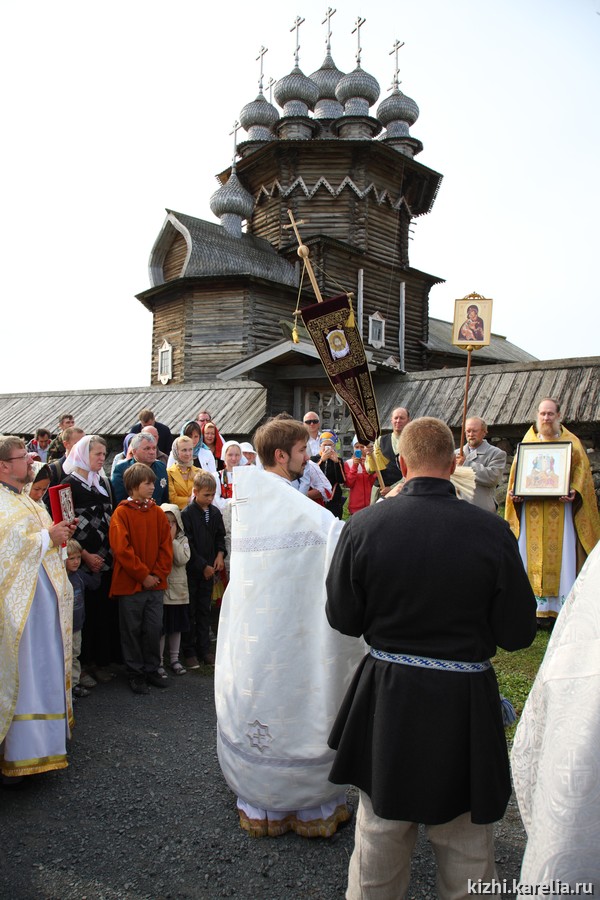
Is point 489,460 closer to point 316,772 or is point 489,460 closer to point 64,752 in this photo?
point 316,772

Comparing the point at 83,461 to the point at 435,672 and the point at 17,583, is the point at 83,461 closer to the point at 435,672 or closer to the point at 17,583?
the point at 17,583

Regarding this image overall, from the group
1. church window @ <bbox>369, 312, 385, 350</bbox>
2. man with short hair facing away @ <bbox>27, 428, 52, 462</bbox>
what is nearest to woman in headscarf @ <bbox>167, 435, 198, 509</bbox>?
man with short hair facing away @ <bbox>27, 428, 52, 462</bbox>

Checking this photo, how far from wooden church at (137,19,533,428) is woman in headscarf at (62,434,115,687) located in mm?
15023

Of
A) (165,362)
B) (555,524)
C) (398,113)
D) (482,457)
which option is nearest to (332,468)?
(482,457)

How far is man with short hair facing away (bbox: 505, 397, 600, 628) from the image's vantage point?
19.4 ft

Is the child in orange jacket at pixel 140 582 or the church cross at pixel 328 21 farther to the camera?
the church cross at pixel 328 21

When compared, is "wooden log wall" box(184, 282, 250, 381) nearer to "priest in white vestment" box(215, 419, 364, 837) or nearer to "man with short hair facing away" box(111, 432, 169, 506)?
"man with short hair facing away" box(111, 432, 169, 506)

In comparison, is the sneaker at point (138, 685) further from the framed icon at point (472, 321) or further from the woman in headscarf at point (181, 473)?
the framed icon at point (472, 321)

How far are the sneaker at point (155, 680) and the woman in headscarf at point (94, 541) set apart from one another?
341 mm

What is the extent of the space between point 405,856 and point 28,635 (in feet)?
7.39

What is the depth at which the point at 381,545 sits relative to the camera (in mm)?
2002

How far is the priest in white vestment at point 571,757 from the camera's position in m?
1.47

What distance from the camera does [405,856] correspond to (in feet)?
6.78

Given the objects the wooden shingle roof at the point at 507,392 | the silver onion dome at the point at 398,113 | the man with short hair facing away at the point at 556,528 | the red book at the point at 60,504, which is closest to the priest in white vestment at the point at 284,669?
the red book at the point at 60,504
